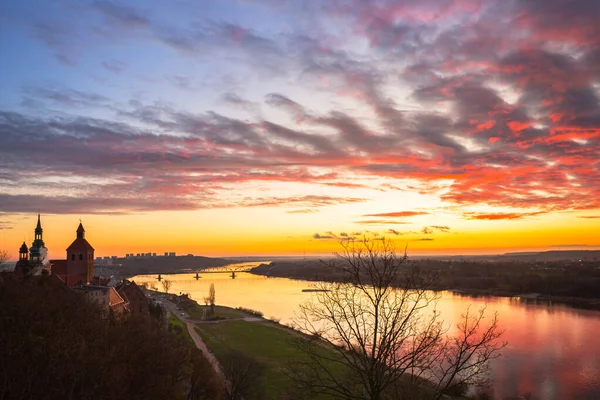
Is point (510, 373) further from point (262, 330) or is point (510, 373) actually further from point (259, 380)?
point (262, 330)

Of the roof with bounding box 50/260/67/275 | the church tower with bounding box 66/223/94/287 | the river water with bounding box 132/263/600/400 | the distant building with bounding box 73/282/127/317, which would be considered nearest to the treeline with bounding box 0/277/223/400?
the river water with bounding box 132/263/600/400

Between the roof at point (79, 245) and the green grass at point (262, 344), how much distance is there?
1245cm

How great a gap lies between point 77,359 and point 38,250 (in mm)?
35644

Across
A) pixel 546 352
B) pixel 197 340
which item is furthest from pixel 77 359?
pixel 546 352

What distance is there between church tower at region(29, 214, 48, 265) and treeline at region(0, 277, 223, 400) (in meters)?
21.7

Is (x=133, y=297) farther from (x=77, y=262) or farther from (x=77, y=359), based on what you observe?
(x=77, y=359)

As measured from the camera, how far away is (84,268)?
4328 centimetres

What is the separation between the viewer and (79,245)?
1722 inches

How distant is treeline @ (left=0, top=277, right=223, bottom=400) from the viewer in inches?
450

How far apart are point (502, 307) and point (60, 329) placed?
5177 centimetres

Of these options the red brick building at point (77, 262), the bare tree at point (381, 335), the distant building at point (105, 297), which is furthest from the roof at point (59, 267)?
the bare tree at point (381, 335)

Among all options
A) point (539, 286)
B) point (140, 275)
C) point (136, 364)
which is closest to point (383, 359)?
point (136, 364)

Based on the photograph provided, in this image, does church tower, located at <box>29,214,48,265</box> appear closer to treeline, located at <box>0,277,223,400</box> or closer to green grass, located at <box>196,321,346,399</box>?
green grass, located at <box>196,321,346,399</box>

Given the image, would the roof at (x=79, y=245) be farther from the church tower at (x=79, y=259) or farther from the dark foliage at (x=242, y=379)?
the dark foliage at (x=242, y=379)
